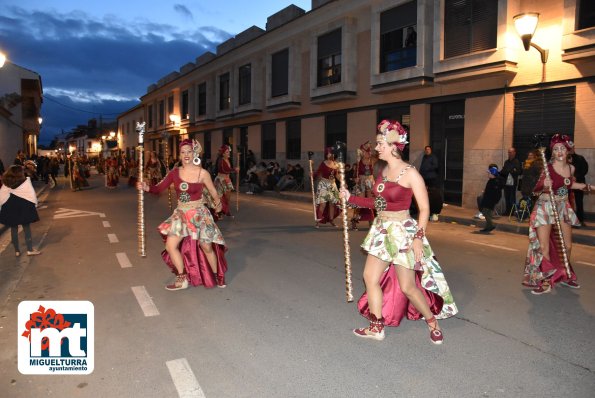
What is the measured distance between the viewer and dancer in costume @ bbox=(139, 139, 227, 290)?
5.83 meters

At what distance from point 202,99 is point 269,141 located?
11.3 meters

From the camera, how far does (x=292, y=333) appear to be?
4.52 metres

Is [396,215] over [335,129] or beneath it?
beneath

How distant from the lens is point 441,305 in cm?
451

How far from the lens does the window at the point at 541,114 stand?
12.5m

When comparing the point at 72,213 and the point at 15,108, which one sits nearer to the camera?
the point at 72,213

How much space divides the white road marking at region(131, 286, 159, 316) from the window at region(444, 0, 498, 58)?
12.4 m

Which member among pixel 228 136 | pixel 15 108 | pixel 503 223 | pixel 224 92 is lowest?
pixel 503 223

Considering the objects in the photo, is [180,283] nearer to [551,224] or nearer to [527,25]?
[551,224]

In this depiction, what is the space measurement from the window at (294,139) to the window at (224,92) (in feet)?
27.9

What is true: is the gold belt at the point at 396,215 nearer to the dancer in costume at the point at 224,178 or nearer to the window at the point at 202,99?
the dancer in costume at the point at 224,178

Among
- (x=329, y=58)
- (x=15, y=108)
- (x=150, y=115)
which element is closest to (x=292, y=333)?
(x=329, y=58)
